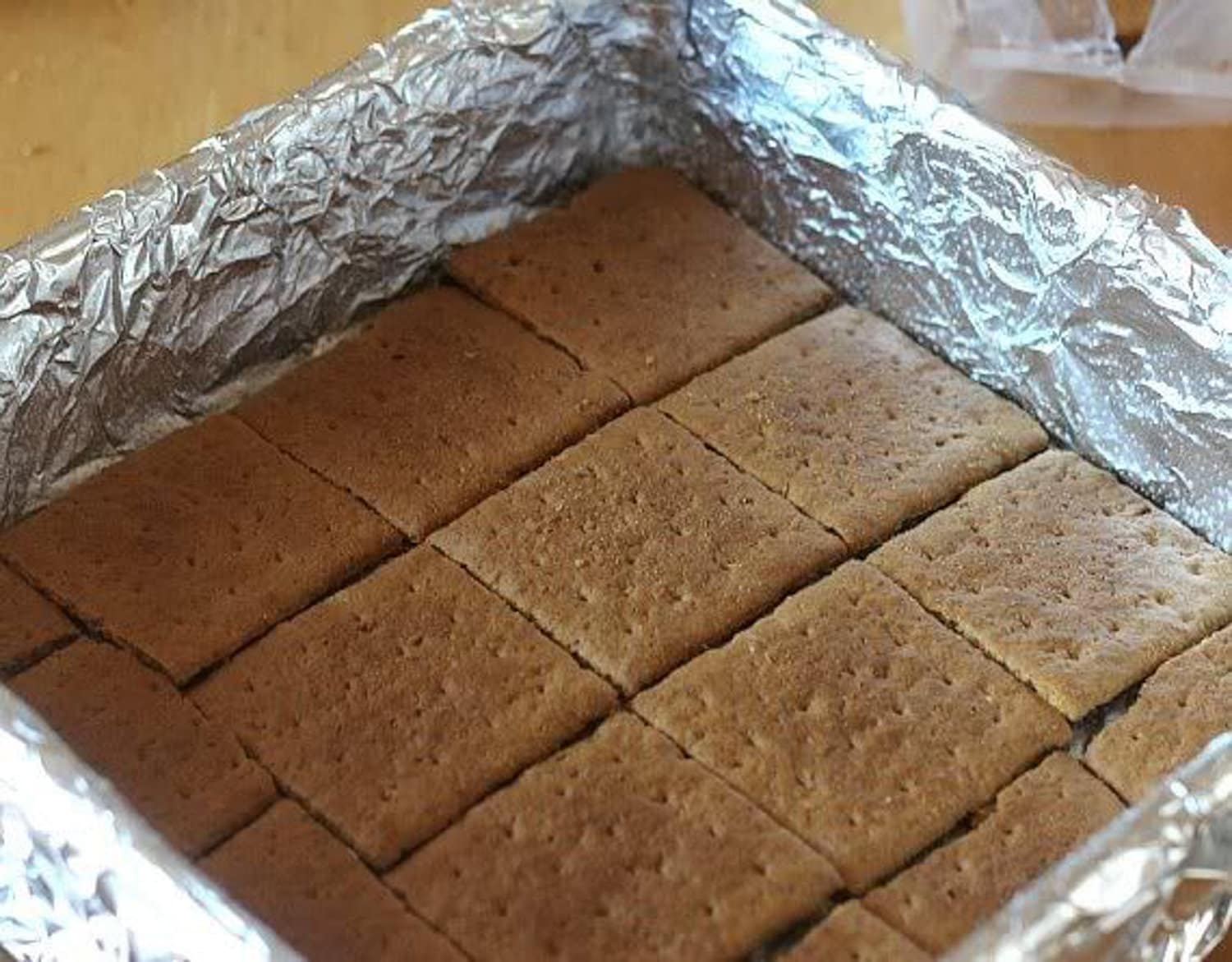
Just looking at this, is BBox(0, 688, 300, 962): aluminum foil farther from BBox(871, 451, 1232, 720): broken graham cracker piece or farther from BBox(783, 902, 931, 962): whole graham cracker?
BBox(871, 451, 1232, 720): broken graham cracker piece

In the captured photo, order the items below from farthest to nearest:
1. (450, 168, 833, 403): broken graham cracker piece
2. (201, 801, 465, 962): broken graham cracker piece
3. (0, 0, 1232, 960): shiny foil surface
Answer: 1. (450, 168, 833, 403): broken graham cracker piece
2. (0, 0, 1232, 960): shiny foil surface
3. (201, 801, 465, 962): broken graham cracker piece

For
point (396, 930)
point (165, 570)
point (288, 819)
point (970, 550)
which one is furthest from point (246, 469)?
point (970, 550)

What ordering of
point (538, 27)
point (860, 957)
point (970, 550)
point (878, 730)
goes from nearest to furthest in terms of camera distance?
point (860, 957), point (878, 730), point (970, 550), point (538, 27)

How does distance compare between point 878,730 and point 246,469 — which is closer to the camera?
point 878,730

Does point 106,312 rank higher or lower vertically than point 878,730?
higher

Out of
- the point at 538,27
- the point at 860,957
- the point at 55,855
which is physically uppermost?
the point at 538,27

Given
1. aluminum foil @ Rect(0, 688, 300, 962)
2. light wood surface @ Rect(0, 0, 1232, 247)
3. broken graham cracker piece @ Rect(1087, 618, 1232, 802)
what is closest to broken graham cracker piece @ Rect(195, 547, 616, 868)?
aluminum foil @ Rect(0, 688, 300, 962)

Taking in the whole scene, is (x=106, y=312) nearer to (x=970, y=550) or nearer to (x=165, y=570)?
(x=165, y=570)

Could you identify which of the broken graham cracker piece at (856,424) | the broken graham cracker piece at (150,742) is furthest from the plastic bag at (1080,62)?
the broken graham cracker piece at (150,742)
